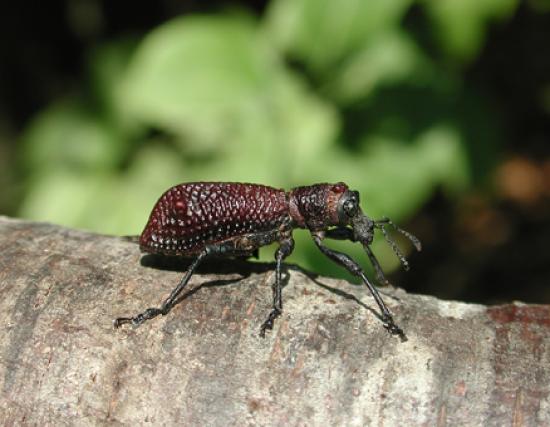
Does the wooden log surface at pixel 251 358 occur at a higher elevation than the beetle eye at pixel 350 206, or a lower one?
lower

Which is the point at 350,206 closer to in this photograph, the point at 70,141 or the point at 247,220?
the point at 247,220

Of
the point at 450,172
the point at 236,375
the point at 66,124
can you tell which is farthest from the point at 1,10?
the point at 236,375

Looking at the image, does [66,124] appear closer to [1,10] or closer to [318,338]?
[1,10]

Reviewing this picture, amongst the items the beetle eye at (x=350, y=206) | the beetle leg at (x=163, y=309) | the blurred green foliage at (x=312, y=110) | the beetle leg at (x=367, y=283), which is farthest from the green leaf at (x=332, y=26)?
the beetle leg at (x=163, y=309)

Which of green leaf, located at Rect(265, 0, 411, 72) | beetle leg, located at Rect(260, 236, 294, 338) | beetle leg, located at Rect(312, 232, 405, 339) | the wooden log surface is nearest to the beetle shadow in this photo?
beetle leg, located at Rect(260, 236, 294, 338)

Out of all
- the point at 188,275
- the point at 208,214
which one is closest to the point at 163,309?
the point at 188,275

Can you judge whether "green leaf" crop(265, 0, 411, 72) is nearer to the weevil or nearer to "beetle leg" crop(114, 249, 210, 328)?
the weevil

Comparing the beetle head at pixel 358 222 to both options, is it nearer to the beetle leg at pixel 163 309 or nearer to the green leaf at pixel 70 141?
the beetle leg at pixel 163 309
